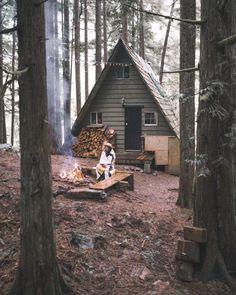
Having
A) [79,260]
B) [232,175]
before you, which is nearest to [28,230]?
[79,260]

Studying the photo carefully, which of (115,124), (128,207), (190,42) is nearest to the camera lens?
(128,207)

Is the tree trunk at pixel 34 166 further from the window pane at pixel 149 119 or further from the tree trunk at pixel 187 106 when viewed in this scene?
the window pane at pixel 149 119

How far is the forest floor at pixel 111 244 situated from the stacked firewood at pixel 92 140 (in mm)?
8278

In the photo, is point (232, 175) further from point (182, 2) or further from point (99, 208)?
point (182, 2)

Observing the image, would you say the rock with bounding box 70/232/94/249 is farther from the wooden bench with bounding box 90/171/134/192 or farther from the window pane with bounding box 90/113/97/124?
the window pane with bounding box 90/113/97/124

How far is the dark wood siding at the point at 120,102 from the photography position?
58.0 ft

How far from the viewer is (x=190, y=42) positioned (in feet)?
29.7

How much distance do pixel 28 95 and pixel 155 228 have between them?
14.1ft

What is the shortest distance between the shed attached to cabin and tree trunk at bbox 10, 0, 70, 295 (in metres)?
12.5

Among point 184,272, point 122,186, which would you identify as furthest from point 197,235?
point 122,186

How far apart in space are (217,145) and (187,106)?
13.0ft

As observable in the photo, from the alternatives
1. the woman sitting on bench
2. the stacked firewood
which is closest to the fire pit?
the woman sitting on bench

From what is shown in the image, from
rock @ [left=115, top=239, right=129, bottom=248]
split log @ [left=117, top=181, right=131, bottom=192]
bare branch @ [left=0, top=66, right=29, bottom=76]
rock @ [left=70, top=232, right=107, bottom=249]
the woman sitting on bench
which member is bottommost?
rock @ [left=115, top=239, right=129, bottom=248]

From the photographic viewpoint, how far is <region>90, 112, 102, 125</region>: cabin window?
60.7 ft
